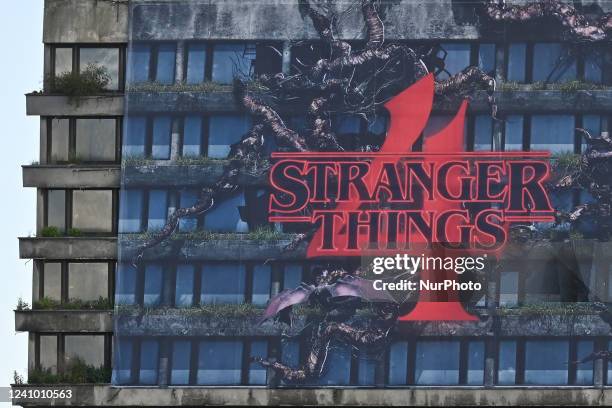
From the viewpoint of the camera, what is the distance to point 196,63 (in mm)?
95688

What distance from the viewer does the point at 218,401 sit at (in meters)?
93.9

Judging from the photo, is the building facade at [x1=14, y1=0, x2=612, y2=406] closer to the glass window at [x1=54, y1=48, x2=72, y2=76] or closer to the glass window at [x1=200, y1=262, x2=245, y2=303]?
the glass window at [x1=200, y1=262, x2=245, y2=303]

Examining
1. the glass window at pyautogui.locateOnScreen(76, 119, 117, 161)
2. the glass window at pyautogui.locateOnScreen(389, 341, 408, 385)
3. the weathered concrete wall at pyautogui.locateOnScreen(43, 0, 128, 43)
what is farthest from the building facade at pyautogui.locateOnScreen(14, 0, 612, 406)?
the weathered concrete wall at pyautogui.locateOnScreen(43, 0, 128, 43)

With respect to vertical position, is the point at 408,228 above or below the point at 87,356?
above

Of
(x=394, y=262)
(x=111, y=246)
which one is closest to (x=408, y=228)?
(x=394, y=262)

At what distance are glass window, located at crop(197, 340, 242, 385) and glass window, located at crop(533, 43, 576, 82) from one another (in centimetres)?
1930

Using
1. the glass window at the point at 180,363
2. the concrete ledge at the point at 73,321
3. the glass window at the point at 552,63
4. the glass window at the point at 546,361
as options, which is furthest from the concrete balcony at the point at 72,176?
the glass window at the point at 546,361

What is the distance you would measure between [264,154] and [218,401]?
11.9 m

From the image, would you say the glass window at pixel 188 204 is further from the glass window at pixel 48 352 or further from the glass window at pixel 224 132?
the glass window at pixel 48 352

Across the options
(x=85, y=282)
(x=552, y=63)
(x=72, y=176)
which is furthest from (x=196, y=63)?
(x=552, y=63)

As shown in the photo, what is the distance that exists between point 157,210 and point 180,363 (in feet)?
24.2

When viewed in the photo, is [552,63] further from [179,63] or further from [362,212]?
[179,63]

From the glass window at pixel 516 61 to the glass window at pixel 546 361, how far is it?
12582mm

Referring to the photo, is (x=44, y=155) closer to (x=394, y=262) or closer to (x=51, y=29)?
(x=51, y=29)
